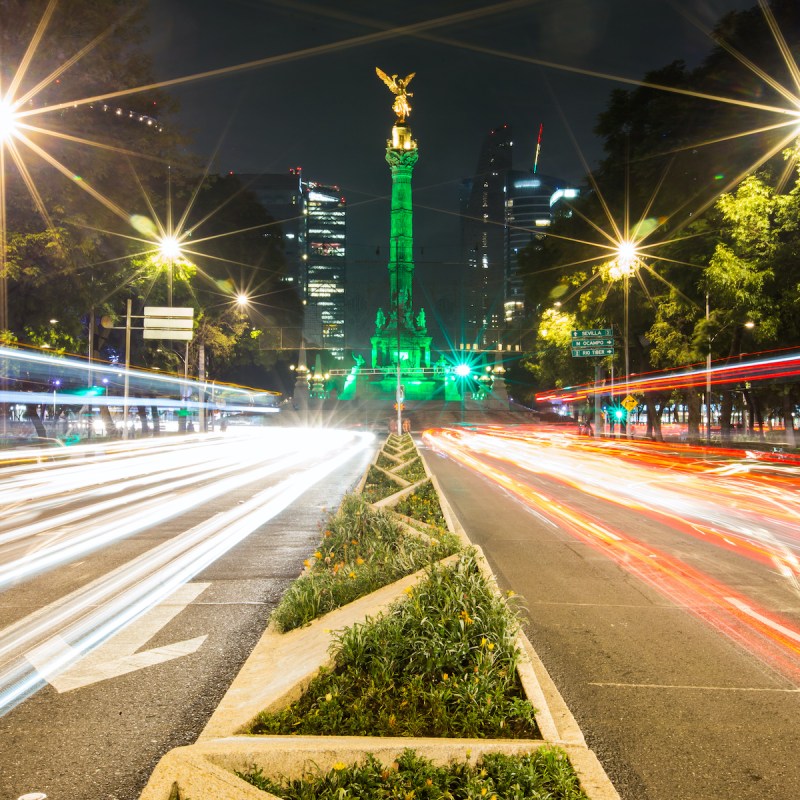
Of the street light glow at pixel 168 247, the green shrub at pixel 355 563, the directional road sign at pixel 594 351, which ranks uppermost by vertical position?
the street light glow at pixel 168 247

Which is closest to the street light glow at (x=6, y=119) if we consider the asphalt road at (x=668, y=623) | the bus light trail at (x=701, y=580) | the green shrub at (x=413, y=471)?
the green shrub at (x=413, y=471)

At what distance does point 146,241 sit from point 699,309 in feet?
79.3

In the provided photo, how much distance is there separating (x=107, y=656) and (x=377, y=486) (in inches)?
361

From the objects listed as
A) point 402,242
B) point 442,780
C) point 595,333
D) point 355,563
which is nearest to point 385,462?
point 355,563

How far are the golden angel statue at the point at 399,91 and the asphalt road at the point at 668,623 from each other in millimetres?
94660

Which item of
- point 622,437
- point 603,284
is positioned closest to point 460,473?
point 603,284

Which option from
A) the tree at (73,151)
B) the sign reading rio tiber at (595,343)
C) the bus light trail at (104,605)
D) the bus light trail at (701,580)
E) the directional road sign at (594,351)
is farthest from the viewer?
the directional road sign at (594,351)

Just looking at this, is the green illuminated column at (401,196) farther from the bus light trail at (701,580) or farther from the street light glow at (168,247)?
the bus light trail at (701,580)

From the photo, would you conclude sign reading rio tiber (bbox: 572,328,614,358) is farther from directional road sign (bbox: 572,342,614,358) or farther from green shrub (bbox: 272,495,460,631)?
green shrub (bbox: 272,495,460,631)

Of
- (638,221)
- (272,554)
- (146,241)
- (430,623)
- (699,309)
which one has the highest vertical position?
(638,221)

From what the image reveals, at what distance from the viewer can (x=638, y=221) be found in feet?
115

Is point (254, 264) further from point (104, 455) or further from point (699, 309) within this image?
point (699, 309)

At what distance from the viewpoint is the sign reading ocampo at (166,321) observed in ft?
101

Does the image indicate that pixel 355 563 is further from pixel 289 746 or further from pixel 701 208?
pixel 701 208
